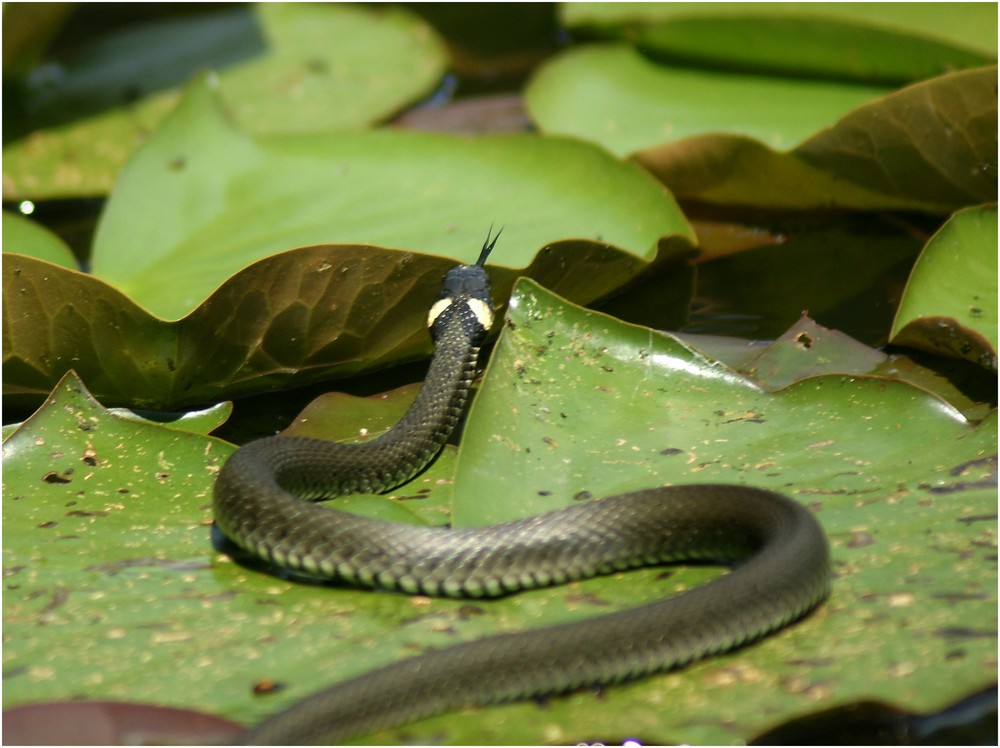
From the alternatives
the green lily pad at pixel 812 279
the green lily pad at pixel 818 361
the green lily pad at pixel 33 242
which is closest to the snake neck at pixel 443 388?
the green lily pad at pixel 818 361

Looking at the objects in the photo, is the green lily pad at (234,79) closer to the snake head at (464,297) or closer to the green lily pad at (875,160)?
the green lily pad at (875,160)

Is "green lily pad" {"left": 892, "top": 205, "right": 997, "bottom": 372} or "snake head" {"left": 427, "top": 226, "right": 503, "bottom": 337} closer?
"green lily pad" {"left": 892, "top": 205, "right": 997, "bottom": 372}

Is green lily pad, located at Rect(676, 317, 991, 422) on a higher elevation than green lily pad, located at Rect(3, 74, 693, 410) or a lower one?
lower

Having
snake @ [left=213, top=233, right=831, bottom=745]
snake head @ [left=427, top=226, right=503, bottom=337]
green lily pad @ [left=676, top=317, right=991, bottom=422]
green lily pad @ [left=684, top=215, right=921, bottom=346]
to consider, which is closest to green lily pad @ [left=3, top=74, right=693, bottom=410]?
snake head @ [left=427, top=226, right=503, bottom=337]

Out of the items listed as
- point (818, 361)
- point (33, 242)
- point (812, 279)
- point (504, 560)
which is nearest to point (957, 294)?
point (818, 361)

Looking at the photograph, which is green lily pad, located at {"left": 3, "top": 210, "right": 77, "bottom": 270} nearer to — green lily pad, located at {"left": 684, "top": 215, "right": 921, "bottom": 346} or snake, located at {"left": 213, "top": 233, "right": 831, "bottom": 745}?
snake, located at {"left": 213, "top": 233, "right": 831, "bottom": 745}

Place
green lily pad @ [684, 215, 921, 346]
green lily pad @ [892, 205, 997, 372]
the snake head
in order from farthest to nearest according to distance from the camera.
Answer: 1. green lily pad @ [684, 215, 921, 346]
2. the snake head
3. green lily pad @ [892, 205, 997, 372]

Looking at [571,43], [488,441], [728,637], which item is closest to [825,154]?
[488,441]
